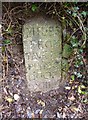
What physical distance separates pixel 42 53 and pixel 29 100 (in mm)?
362

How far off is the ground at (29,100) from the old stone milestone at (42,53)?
2.1 inches

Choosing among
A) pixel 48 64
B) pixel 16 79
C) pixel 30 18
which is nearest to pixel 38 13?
pixel 30 18

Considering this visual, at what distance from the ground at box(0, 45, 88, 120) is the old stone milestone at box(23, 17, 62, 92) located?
5 cm

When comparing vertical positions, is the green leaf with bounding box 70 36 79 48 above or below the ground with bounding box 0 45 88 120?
above

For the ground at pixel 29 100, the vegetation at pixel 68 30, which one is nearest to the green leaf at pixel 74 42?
the vegetation at pixel 68 30

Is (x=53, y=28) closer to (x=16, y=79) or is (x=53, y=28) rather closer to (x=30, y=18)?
(x=30, y=18)

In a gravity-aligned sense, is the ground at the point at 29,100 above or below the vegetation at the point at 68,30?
below

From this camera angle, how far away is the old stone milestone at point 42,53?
191 centimetres

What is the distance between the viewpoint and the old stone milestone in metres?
1.91

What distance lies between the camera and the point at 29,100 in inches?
76.5

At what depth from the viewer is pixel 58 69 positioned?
198cm

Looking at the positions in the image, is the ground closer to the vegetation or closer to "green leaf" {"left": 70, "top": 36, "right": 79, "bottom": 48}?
the vegetation

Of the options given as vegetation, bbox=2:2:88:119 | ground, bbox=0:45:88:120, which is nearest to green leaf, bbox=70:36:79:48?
vegetation, bbox=2:2:88:119

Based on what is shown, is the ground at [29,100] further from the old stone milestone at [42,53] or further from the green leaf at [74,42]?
the green leaf at [74,42]
